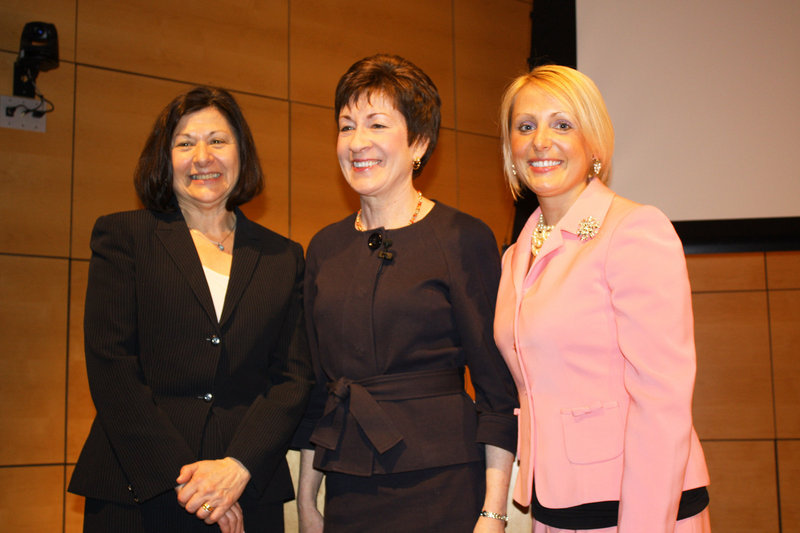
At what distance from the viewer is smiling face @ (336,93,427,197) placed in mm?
1976

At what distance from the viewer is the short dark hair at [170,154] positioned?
2.06 metres

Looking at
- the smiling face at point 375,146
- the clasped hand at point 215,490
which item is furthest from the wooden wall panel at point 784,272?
the clasped hand at point 215,490

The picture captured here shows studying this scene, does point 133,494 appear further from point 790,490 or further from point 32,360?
point 790,490

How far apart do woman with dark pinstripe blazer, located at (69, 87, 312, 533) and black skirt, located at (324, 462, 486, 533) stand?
27cm

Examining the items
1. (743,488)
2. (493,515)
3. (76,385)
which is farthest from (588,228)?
(743,488)

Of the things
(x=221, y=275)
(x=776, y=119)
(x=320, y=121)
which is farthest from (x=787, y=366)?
(x=221, y=275)

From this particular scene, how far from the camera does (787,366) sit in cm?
450

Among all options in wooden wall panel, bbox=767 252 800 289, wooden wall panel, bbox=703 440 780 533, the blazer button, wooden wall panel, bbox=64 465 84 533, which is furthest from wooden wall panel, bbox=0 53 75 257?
wooden wall panel, bbox=767 252 800 289

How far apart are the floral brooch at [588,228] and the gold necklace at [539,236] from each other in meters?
0.13

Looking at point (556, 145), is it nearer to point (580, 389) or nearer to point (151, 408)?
point (580, 389)

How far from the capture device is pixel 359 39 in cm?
516

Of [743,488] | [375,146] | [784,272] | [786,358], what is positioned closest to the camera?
[375,146]

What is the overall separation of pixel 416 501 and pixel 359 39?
4.10 meters

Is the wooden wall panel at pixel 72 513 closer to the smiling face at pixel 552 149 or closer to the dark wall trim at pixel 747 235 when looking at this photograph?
the smiling face at pixel 552 149
